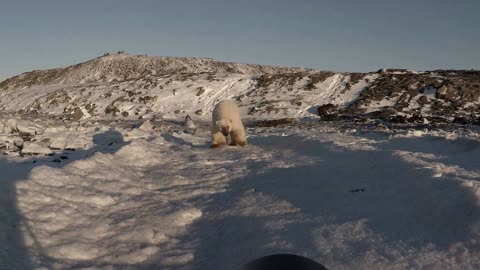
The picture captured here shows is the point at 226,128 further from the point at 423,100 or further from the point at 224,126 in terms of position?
the point at 423,100

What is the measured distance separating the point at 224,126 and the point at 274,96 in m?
16.3

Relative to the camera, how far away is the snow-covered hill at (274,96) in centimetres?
2300

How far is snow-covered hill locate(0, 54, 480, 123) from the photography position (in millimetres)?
23000

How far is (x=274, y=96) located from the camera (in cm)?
2781

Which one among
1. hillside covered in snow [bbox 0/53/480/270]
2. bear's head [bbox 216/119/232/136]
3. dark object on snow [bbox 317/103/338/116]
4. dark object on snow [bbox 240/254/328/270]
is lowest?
dark object on snow [bbox 317/103/338/116]

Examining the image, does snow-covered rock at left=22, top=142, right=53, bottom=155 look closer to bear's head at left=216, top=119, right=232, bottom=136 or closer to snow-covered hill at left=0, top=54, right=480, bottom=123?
bear's head at left=216, top=119, right=232, bottom=136

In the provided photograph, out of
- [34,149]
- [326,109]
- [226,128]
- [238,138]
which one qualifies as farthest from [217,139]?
[326,109]

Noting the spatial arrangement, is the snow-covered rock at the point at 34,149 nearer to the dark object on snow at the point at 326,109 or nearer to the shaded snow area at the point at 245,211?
the shaded snow area at the point at 245,211

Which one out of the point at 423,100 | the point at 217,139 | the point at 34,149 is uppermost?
the point at 34,149

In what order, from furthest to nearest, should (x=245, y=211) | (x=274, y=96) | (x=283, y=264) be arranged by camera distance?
1. (x=274, y=96)
2. (x=245, y=211)
3. (x=283, y=264)

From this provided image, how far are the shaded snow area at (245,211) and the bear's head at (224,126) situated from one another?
7.99ft

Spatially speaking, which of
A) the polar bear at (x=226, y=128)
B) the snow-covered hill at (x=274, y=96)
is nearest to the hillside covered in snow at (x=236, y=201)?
the polar bear at (x=226, y=128)

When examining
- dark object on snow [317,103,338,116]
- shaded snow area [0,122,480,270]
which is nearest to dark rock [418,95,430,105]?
dark object on snow [317,103,338,116]

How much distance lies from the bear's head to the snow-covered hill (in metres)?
8.53
